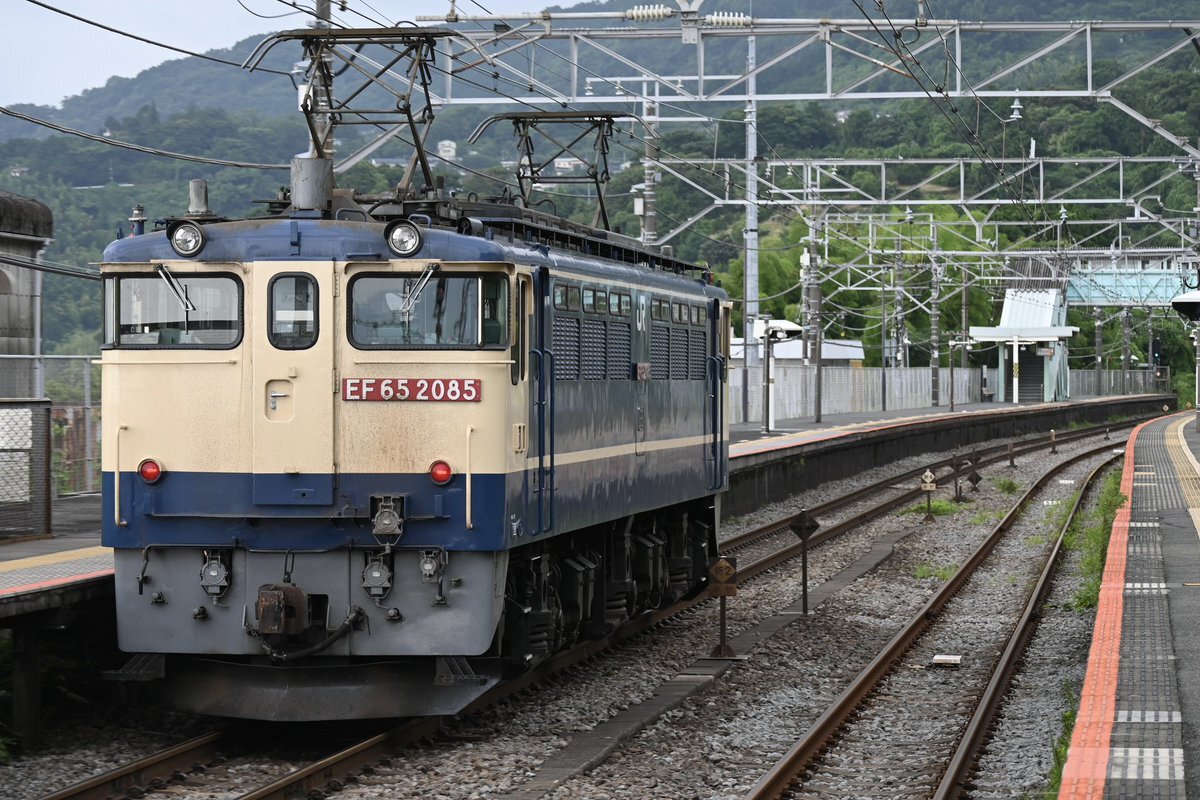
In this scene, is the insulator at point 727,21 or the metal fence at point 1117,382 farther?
the metal fence at point 1117,382

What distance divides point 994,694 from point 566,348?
4296 millimetres

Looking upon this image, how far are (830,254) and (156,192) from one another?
51927mm

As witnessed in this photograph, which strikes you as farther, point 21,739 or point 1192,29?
point 1192,29

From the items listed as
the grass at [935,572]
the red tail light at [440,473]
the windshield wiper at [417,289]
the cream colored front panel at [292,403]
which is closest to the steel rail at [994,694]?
the grass at [935,572]

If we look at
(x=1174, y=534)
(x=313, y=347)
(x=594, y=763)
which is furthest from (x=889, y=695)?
(x=1174, y=534)

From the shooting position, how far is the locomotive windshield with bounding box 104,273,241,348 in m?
11.1

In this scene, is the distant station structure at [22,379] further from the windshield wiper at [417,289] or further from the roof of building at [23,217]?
the windshield wiper at [417,289]

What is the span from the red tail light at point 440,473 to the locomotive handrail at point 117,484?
77.8 inches

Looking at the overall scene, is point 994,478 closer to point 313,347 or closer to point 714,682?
point 714,682

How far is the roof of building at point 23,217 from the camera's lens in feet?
63.7

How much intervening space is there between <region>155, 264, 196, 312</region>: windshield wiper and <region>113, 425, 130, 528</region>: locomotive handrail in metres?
0.86

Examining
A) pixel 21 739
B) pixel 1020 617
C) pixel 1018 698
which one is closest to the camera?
pixel 21 739

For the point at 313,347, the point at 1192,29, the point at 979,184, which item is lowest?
the point at 313,347

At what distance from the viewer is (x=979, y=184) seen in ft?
334
